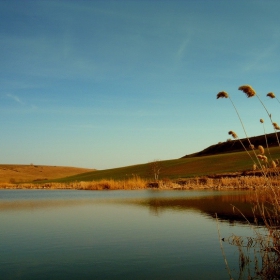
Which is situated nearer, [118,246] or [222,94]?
[222,94]

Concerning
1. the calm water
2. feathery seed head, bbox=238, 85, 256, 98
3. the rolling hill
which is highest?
the rolling hill

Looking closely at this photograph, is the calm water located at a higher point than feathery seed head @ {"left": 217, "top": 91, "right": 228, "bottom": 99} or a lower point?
lower

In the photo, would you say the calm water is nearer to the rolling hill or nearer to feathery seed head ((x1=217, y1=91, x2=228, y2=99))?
feathery seed head ((x1=217, y1=91, x2=228, y2=99))

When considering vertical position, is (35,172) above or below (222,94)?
above

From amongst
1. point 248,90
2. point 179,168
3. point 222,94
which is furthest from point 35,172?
point 248,90

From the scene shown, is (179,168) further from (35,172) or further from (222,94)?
(222,94)

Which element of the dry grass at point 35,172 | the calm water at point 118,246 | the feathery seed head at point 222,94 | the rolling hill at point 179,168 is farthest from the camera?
the dry grass at point 35,172

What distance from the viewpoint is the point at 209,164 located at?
2285 inches

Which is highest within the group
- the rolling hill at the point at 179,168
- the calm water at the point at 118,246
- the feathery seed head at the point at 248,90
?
the rolling hill at the point at 179,168

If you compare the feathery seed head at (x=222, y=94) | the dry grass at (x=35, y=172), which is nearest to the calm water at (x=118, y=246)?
the feathery seed head at (x=222, y=94)

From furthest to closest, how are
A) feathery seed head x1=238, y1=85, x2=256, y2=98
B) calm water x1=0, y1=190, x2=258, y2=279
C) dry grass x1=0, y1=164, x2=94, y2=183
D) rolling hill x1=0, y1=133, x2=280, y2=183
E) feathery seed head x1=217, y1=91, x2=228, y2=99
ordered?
dry grass x1=0, y1=164, x2=94, y2=183 → rolling hill x1=0, y1=133, x2=280, y2=183 → calm water x1=0, y1=190, x2=258, y2=279 → feathery seed head x1=217, y1=91, x2=228, y2=99 → feathery seed head x1=238, y1=85, x2=256, y2=98

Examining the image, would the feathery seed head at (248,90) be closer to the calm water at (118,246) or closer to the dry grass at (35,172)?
the calm water at (118,246)

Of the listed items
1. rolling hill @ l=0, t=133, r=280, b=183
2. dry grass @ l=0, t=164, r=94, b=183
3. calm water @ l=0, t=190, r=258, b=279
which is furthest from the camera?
dry grass @ l=0, t=164, r=94, b=183

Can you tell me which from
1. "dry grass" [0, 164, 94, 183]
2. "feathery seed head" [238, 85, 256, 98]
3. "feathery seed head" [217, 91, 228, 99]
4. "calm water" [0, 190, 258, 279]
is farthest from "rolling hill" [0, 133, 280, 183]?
"feathery seed head" [238, 85, 256, 98]
